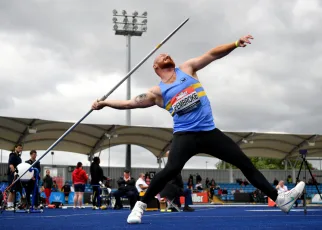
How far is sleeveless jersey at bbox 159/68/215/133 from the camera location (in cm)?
533

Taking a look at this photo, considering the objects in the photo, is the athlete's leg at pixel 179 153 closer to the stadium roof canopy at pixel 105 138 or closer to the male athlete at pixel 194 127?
the male athlete at pixel 194 127

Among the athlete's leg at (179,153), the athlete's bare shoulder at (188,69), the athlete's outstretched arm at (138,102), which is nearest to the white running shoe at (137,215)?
the athlete's leg at (179,153)

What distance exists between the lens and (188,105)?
534 centimetres

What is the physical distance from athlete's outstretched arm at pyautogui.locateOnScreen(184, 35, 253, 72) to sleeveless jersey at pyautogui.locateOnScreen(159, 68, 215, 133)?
0.48 feet

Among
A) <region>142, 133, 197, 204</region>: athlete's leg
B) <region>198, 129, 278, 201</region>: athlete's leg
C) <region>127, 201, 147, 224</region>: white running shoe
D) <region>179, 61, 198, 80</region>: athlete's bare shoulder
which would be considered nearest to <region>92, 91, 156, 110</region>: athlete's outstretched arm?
<region>179, 61, 198, 80</region>: athlete's bare shoulder

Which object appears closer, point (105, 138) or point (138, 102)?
point (138, 102)

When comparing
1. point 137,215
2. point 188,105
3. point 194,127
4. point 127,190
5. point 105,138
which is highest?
point 105,138

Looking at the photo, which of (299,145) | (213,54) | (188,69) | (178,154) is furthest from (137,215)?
(299,145)

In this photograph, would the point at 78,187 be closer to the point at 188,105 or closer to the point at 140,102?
the point at 140,102

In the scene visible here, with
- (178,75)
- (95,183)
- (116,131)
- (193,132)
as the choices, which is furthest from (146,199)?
(116,131)

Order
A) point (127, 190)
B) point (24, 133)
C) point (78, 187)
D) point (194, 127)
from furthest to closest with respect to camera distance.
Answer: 1. point (24, 133)
2. point (78, 187)
3. point (127, 190)
4. point (194, 127)

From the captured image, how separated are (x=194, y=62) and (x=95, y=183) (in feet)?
42.6

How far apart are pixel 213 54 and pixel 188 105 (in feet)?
1.96

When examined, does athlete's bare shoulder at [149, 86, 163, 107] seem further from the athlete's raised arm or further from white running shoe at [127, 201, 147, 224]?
white running shoe at [127, 201, 147, 224]
